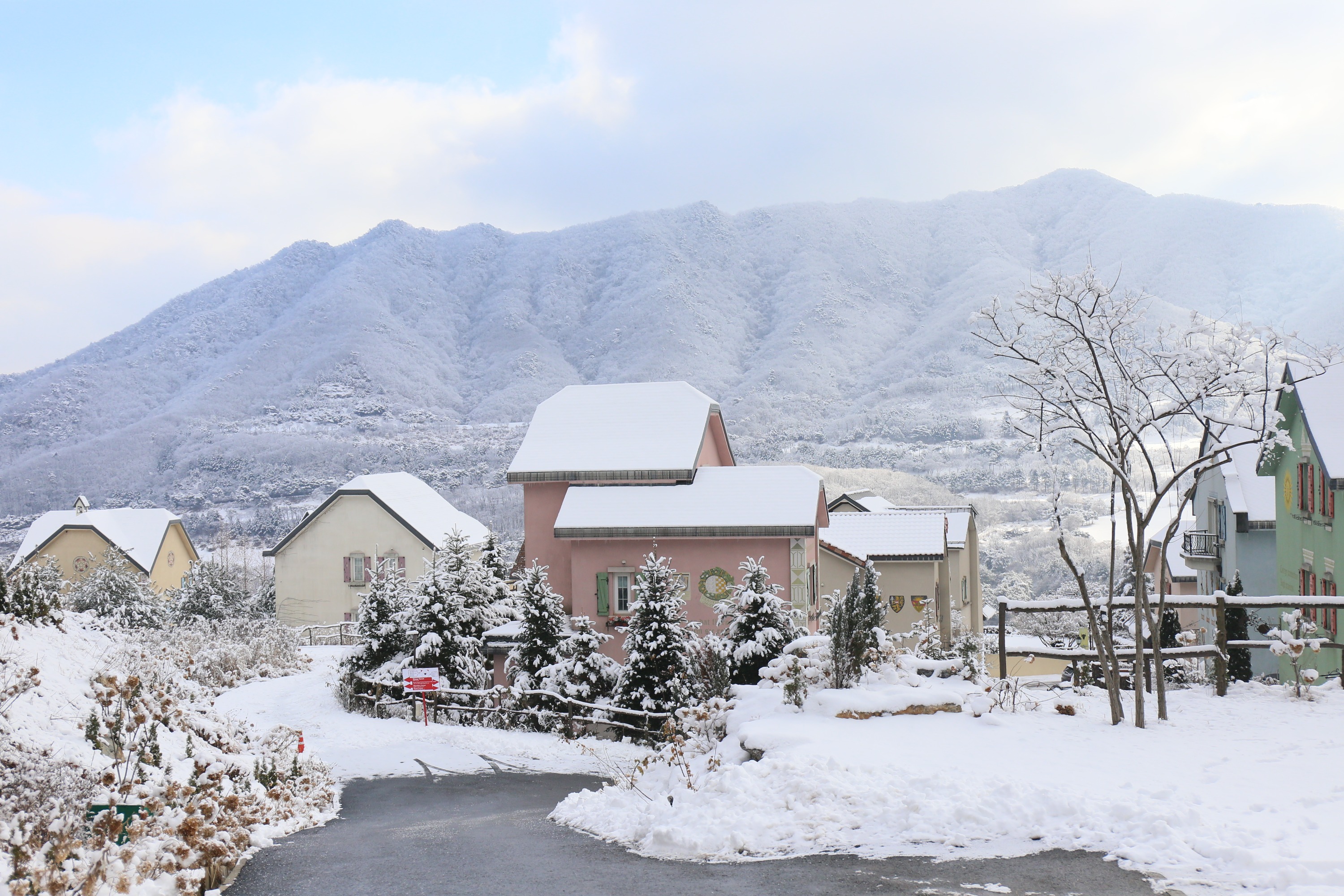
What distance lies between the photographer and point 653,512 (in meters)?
24.8

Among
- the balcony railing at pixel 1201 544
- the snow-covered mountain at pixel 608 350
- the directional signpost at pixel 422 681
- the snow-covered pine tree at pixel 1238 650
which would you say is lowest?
the directional signpost at pixel 422 681

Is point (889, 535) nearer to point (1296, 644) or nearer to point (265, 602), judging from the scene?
point (1296, 644)

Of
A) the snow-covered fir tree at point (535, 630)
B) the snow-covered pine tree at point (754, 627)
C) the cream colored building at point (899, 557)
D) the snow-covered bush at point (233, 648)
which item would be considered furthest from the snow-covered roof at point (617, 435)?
the snow-covered bush at point (233, 648)

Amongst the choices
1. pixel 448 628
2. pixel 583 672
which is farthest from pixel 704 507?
pixel 448 628

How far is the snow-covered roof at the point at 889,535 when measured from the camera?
1177 inches

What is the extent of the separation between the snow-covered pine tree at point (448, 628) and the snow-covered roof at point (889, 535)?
33.9 ft

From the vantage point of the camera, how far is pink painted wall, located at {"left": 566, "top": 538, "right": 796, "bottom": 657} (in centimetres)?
2430

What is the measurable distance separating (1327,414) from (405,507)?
36.6 metres

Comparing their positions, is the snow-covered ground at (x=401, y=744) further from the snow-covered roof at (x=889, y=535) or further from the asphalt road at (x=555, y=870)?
the snow-covered roof at (x=889, y=535)

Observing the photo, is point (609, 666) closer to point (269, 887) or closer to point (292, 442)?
point (269, 887)

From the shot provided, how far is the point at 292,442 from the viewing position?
11488cm

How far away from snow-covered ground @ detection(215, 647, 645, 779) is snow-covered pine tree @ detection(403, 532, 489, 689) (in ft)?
5.79

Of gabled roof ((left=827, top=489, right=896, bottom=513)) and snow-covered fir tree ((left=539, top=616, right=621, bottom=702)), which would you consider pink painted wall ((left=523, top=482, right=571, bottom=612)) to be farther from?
gabled roof ((left=827, top=489, right=896, bottom=513))

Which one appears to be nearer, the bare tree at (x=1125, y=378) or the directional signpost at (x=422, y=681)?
the bare tree at (x=1125, y=378)
